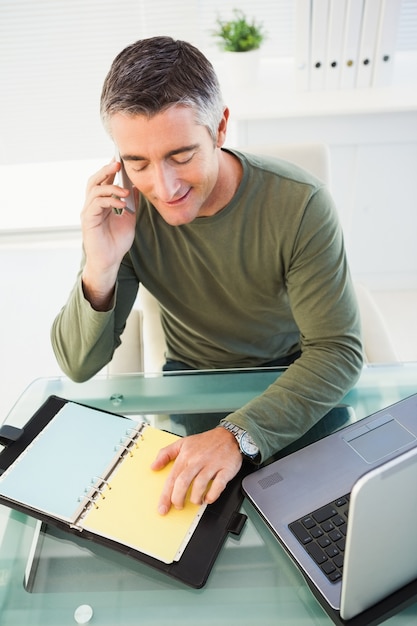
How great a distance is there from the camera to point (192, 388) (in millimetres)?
1158

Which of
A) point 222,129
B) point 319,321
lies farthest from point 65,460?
point 222,129

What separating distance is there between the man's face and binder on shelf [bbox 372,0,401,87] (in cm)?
Result: 128

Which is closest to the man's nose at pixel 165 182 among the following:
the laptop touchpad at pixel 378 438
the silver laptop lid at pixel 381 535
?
the laptop touchpad at pixel 378 438

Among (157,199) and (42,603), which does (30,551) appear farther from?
(157,199)

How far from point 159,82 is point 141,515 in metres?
0.67

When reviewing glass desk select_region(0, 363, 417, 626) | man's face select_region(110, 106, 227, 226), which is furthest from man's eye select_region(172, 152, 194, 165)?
glass desk select_region(0, 363, 417, 626)

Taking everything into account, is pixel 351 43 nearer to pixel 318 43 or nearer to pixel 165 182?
pixel 318 43

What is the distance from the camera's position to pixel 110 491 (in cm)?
88

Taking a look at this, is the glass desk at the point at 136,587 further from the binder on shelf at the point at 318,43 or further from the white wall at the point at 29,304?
the binder on shelf at the point at 318,43

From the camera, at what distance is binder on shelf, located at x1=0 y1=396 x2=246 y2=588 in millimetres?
808

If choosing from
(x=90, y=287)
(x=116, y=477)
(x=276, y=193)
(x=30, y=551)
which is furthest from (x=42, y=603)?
(x=276, y=193)

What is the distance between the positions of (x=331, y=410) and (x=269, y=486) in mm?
235

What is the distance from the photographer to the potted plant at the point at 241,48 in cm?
225

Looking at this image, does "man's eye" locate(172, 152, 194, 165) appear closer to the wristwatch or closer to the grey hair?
the grey hair
